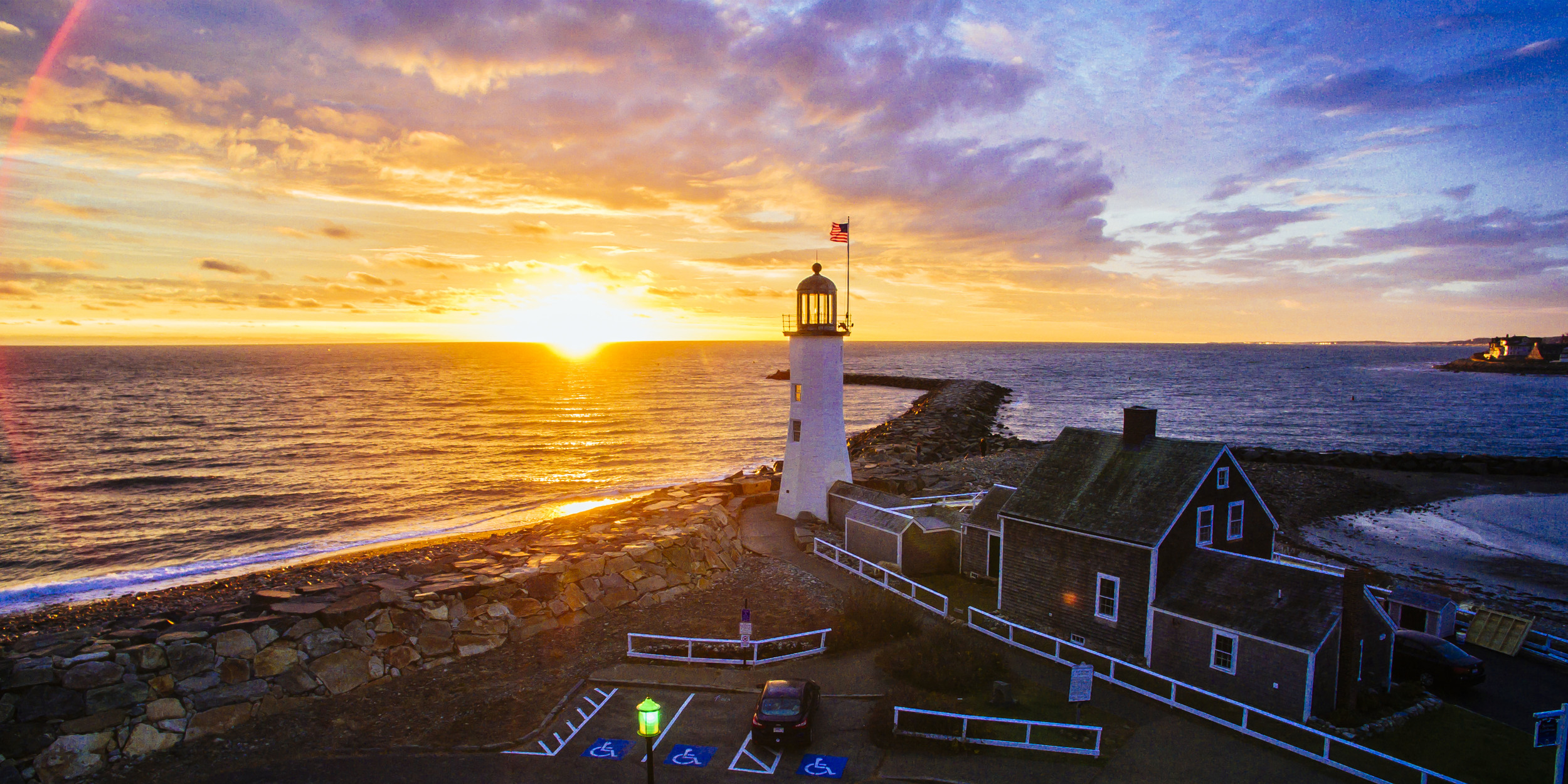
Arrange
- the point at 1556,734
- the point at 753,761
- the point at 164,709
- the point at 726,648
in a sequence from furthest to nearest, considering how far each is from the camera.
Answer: the point at 726,648
the point at 164,709
the point at 753,761
the point at 1556,734

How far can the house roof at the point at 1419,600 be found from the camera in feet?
61.5

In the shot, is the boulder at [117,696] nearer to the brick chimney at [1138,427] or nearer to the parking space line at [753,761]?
the parking space line at [753,761]

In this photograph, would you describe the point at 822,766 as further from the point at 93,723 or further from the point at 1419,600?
the point at 1419,600

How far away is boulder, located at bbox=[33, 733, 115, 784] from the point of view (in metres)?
13.1

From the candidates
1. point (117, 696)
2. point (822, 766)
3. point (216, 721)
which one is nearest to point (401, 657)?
point (216, 721)

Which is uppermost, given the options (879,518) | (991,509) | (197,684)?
(991,509)

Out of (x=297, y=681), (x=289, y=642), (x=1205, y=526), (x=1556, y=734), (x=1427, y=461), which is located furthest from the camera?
(x=1427, y=461)

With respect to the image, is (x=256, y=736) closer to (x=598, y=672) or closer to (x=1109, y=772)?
(x=598, y=672)

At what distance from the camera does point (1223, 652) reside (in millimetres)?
15320

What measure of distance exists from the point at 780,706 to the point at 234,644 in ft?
39.8

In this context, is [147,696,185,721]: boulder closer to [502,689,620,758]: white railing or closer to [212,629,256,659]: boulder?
[212,629,256,659]: boulder

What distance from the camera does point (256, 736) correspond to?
572 inches

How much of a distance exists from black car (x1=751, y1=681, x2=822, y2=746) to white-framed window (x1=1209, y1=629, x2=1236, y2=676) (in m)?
8.66

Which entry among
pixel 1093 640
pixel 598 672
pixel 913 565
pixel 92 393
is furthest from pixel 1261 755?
pixel 92 393
